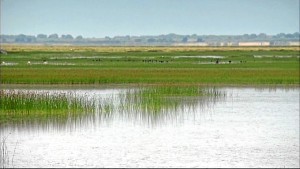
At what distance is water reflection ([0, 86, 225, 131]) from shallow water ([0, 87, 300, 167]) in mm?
65

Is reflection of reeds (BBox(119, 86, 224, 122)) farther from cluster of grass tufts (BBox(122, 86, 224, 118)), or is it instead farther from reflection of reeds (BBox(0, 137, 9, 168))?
reflection of reeds (BBox(0, 137, 9, 168))

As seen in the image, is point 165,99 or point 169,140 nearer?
point 169,140

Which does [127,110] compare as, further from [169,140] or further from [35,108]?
[169,140]

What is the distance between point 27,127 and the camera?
71.1ft

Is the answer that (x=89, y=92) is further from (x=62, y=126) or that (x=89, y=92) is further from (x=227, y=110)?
(x=62, y=126)

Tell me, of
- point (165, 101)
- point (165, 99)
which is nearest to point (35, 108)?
point (165, 101)

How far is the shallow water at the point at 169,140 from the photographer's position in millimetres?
16547

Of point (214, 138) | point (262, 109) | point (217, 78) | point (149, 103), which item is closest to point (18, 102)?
point (149, 103)

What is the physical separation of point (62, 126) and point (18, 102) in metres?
2.55

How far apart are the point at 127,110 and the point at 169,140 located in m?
6.16

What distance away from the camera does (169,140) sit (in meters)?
19.6

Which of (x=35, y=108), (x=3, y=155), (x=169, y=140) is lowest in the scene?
(x=169, y=140)

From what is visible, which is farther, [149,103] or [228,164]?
[149,103]

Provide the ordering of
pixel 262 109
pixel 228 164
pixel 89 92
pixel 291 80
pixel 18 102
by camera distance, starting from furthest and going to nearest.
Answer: pixel 291 80, pixel 89 92, pixel 262 109, pixel 18 102, pixel 228 164
